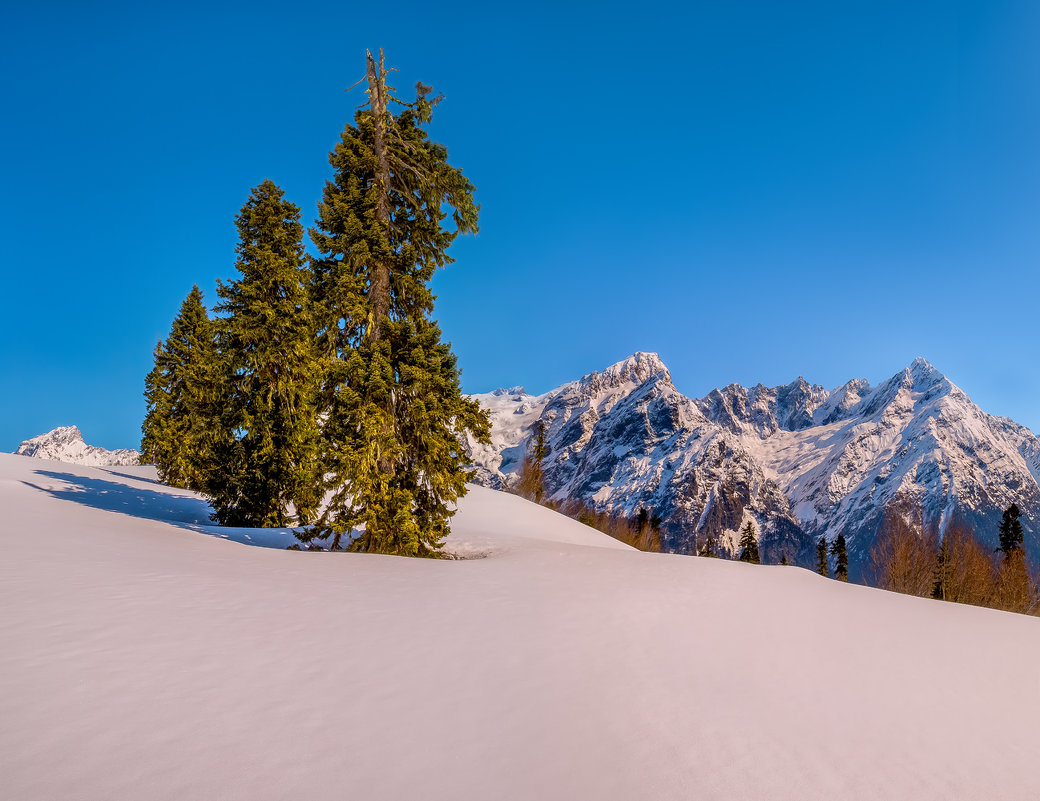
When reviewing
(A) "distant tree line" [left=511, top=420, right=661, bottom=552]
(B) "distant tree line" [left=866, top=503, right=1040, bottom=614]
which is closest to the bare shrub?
(B) "distant tree line" [left=866, top=503, right=1040, bottom=614]

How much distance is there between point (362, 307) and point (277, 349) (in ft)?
23.7

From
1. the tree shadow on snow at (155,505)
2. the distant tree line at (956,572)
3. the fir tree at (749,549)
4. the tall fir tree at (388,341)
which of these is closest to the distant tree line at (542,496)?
the fir tree at (749,549)

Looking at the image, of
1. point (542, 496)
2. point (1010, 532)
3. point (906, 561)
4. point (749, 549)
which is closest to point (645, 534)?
point (749, 549)

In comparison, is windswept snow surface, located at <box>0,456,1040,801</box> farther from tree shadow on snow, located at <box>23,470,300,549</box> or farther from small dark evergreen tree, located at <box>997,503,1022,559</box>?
small dark evergreen tree, located at <box>997,503,1022,559</box>

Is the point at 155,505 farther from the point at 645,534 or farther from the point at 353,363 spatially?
the point at 645,534

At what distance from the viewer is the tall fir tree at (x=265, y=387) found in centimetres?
1781

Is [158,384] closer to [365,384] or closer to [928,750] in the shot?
[365,384]

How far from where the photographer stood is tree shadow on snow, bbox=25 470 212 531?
52.5ft

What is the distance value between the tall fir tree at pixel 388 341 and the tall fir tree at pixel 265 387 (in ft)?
13.7

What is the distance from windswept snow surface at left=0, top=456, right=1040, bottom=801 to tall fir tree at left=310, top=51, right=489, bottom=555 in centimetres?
324

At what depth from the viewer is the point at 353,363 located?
40.9ft

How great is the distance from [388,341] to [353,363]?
1.16 m

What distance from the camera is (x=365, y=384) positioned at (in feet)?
41.1

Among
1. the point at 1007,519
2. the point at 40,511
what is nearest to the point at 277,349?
the point at 40,511
